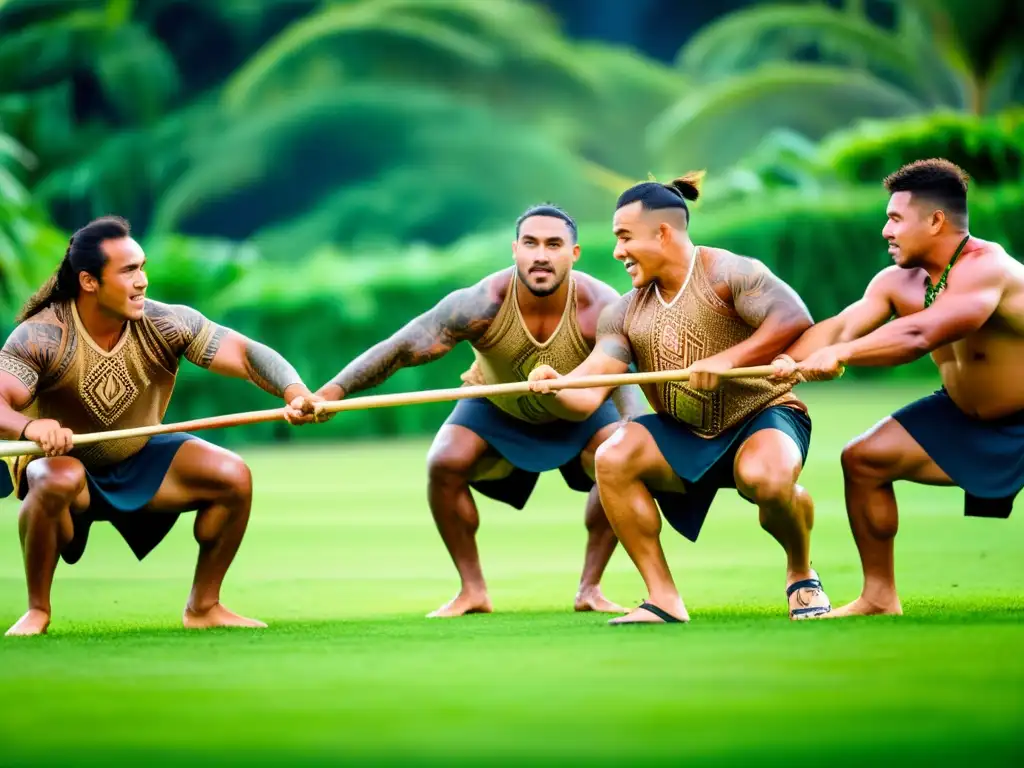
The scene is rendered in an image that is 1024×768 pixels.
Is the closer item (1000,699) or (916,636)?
(1000,699)

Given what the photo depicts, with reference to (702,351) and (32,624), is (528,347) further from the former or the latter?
(32,624)

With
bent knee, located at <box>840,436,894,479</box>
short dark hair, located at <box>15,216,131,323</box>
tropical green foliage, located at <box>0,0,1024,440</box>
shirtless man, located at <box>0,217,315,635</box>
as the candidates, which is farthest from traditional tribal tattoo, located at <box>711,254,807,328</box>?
tropical green foliage, located at <box>0,0,1024,440</box>

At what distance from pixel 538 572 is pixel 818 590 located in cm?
231

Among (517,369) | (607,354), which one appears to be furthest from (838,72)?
(607,354)

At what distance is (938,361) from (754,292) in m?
0.74

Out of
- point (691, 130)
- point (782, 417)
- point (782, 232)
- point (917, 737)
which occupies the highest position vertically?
point (691, 130)

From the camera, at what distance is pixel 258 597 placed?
24.8ft

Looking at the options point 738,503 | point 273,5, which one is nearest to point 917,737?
point 738,503

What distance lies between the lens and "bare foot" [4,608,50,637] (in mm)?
6195

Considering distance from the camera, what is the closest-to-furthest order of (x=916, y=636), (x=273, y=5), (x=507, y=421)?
1. (x=916, y=636)
2. (x=507, y=421)
3. (x=273, y=5)

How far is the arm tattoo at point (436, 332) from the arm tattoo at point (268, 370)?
0.29m

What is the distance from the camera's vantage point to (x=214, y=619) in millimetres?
6465

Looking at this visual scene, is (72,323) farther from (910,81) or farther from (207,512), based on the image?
(910,81)

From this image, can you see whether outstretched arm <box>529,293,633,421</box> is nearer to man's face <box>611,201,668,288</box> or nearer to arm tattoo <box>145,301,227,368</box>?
man's face <box>611,201,668,288</box>
